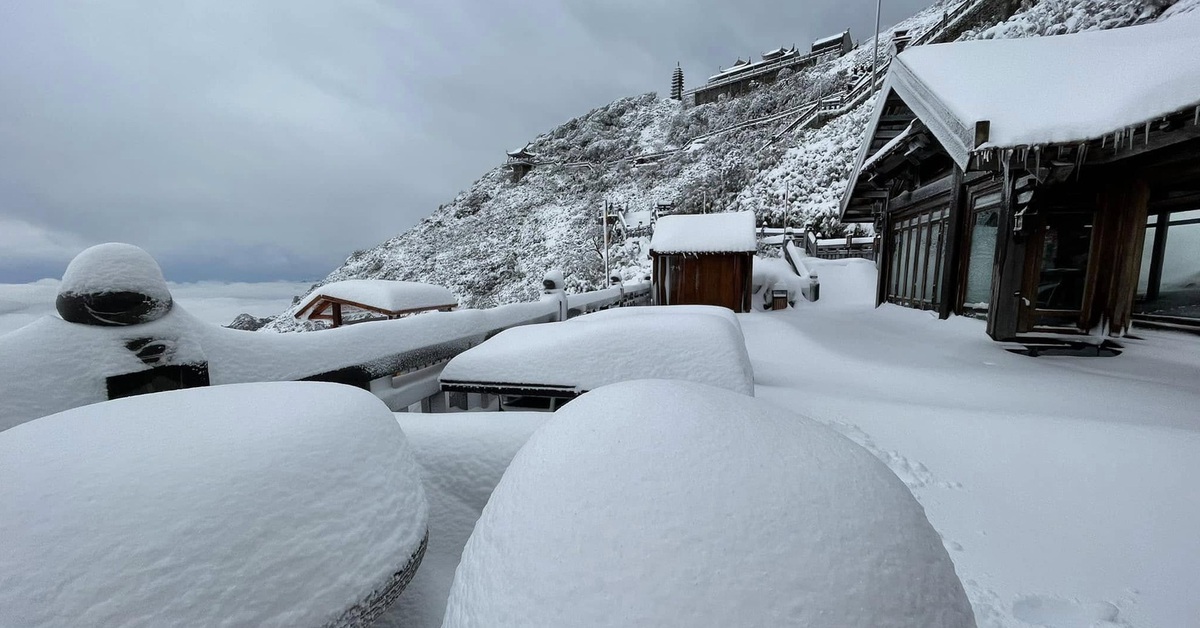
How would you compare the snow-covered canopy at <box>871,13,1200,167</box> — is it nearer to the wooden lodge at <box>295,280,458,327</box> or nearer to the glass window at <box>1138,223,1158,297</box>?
the glass window at <box>1138,223,1158,297</box>

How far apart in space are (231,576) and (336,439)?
0.93 feet

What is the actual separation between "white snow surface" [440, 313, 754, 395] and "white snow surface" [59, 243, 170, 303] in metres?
1.25

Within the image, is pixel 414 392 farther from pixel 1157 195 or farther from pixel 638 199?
pixel 638 199

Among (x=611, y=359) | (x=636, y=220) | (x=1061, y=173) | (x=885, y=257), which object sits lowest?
(x=611, y=359)

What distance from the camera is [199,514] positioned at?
2.23ft

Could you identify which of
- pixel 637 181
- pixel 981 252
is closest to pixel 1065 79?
pixel 981 252

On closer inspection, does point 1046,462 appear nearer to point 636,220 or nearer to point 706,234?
point 706,234

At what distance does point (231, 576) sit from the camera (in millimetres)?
649

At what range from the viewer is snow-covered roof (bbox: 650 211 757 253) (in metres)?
11.2

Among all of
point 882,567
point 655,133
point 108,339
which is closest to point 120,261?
point 108,339

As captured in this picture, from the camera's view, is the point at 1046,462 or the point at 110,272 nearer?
the point at 110,272

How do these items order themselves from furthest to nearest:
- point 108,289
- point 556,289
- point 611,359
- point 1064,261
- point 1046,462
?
1. point 1064,261
2. point 556,289
3. point 1046,462
4. point 611,359
5. point 108,289

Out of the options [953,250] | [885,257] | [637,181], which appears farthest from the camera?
[637,181]

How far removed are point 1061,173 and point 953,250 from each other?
99.8 inches
